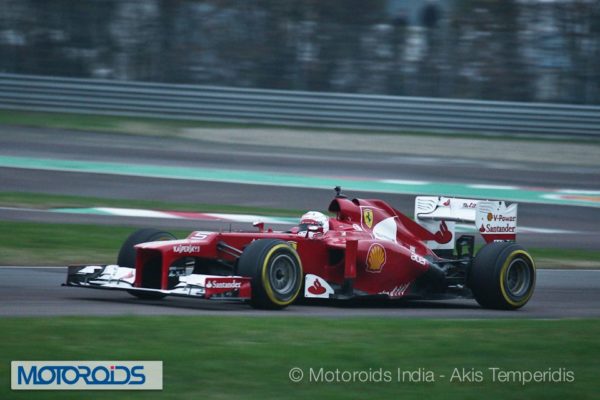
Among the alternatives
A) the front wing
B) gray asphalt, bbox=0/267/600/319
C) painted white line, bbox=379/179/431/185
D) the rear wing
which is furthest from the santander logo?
painted white line, bbox=379/179/431/185

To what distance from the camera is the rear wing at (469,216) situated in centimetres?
1188

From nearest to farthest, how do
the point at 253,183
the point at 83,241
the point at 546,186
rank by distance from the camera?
the point at 83,241
the point at 253,183
the point at 546,186

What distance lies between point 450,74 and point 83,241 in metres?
15.6

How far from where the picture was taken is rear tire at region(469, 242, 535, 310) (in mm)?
11211

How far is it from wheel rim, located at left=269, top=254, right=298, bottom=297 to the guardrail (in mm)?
Result: 16557

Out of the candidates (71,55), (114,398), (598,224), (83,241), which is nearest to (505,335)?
(114,398)

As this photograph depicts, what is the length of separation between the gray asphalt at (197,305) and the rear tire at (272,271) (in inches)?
4.8

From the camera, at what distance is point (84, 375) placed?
6.65 meters

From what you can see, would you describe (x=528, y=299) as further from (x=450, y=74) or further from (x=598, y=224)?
(x=450, y=74)

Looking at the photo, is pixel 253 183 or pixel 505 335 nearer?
pixel 505 335

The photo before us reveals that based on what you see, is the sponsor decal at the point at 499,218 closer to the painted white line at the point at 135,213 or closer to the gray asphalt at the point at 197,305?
the gray asphalt at the point at 197,305

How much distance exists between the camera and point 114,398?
6332 millimetres

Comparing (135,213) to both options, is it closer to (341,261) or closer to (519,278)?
(341,261)

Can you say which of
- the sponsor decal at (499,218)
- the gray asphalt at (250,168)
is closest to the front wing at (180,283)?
the sponsor decal at (499,218)
